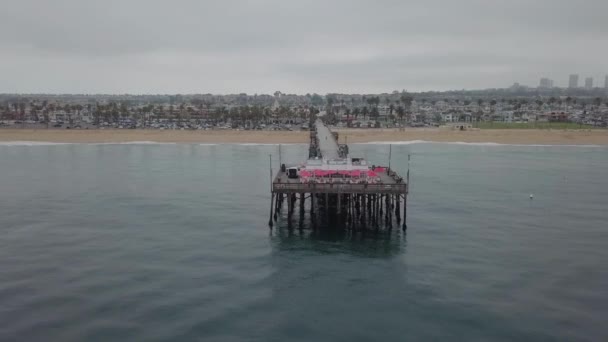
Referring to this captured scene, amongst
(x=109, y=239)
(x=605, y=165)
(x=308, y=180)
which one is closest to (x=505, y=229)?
(x=308, y=180)

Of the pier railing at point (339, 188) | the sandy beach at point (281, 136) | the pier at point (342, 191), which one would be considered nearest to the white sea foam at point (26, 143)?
the sandy beach at point (281, 136)

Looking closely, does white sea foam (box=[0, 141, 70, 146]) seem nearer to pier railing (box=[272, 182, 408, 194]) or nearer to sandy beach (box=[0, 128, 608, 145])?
sandy beach (box=[0, 128, 608, 145])

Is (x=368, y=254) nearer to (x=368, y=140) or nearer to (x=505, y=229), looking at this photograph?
(x=505, y=229)

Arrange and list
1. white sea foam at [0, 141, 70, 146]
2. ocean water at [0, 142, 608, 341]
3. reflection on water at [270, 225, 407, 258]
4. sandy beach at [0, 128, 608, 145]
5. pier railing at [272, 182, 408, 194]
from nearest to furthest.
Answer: ocean water at [0, 142, 608, 341], reflection on water at [270, 225, 407, 258], pier railing at [272, 182, 408, 194], white sea foam at [0, 141, 70, 146], sandy beach at [0, 128, 608, 145]

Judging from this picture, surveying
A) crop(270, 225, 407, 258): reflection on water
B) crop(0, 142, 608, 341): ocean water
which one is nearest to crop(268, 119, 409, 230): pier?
crop(270, 225, 407, 258): reflection on water

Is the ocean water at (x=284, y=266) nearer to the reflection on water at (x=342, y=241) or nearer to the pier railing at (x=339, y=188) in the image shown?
the reflection on water at (x=342, y=241)

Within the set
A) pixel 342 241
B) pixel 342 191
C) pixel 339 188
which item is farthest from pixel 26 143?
pixel 342 241
